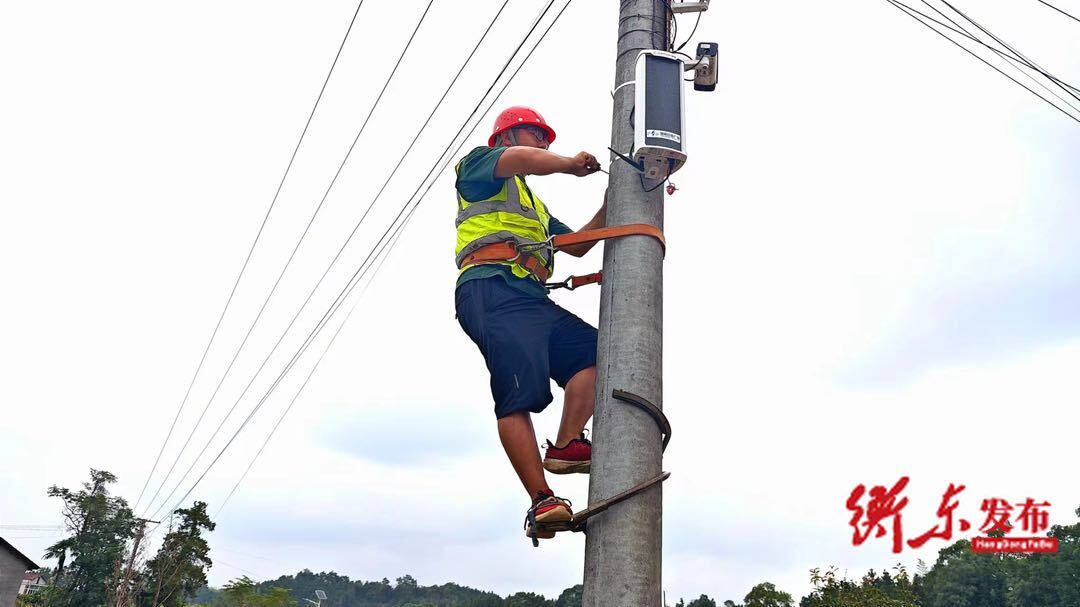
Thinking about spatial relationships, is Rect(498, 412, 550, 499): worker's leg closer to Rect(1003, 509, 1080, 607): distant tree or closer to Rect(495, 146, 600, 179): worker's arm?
Rect(495, 146, 600, 179): worker's arm

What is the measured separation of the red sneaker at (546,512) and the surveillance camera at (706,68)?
1.80 meters

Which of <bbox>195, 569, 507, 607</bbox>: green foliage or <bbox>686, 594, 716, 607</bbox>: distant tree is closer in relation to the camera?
<bbox>686, 594, 716, 607</bbox>: distant tree

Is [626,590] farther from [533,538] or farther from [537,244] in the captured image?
[537,244]

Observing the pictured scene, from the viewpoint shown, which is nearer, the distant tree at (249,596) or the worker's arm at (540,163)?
the worker's arm at (540,163)

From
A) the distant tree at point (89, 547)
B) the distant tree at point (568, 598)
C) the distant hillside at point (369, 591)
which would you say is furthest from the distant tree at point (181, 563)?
the distant hillside at point (369, 591)

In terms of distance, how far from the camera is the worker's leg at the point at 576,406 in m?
3.23

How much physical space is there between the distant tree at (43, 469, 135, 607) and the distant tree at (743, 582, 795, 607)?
123 feet

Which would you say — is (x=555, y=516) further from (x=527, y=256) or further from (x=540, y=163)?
(x=540, y=163)

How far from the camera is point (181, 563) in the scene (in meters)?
51.2

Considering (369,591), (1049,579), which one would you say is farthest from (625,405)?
(369,591)

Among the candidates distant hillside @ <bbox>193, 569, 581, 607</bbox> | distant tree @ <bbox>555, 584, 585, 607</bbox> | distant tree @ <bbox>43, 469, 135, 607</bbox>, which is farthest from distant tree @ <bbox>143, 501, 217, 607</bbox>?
distant hillside @ <bbox>193, 569, 581, 607</bbox>

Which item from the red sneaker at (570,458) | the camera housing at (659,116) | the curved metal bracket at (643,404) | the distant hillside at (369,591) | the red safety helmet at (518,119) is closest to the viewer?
the curved metal bracket at (643,404)

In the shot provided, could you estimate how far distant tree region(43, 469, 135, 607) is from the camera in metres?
51.8

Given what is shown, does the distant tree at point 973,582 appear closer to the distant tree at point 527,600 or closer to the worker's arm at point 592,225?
the distant tree at point 527,600
